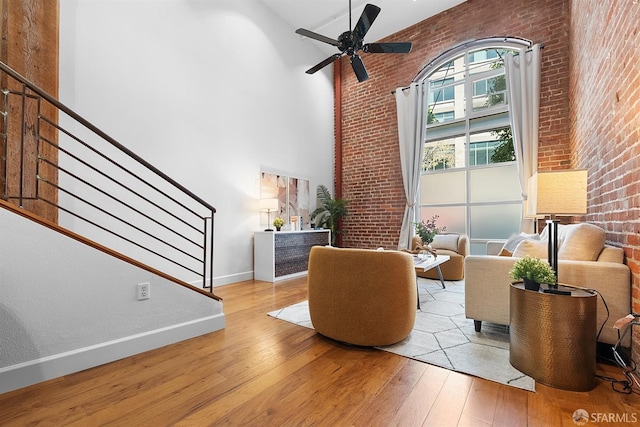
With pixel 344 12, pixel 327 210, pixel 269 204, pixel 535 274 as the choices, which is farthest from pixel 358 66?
pixel 535 274

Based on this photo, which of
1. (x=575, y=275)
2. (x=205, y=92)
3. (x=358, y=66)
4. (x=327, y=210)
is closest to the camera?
(x=575, y=275)

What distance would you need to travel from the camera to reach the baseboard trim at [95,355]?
161 cm

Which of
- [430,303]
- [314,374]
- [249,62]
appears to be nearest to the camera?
[314,374]

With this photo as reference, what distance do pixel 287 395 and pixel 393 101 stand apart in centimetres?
578

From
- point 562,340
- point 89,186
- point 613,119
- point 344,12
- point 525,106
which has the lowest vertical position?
point 562,340

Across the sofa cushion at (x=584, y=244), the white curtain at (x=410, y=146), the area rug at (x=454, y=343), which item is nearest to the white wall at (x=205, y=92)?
the white curtain at (x=410, y=146)

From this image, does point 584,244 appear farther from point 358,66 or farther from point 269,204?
point 269,204

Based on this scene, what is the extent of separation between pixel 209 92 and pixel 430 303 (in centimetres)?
412

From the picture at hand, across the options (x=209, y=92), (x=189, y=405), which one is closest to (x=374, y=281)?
(x=189, y=405)

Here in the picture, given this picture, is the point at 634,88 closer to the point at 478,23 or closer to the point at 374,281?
the point at 374,281

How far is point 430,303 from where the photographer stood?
10.9ft

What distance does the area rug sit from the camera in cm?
181

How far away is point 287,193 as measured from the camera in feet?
17.9

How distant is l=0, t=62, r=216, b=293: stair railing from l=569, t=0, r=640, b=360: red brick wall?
3.00 metres
